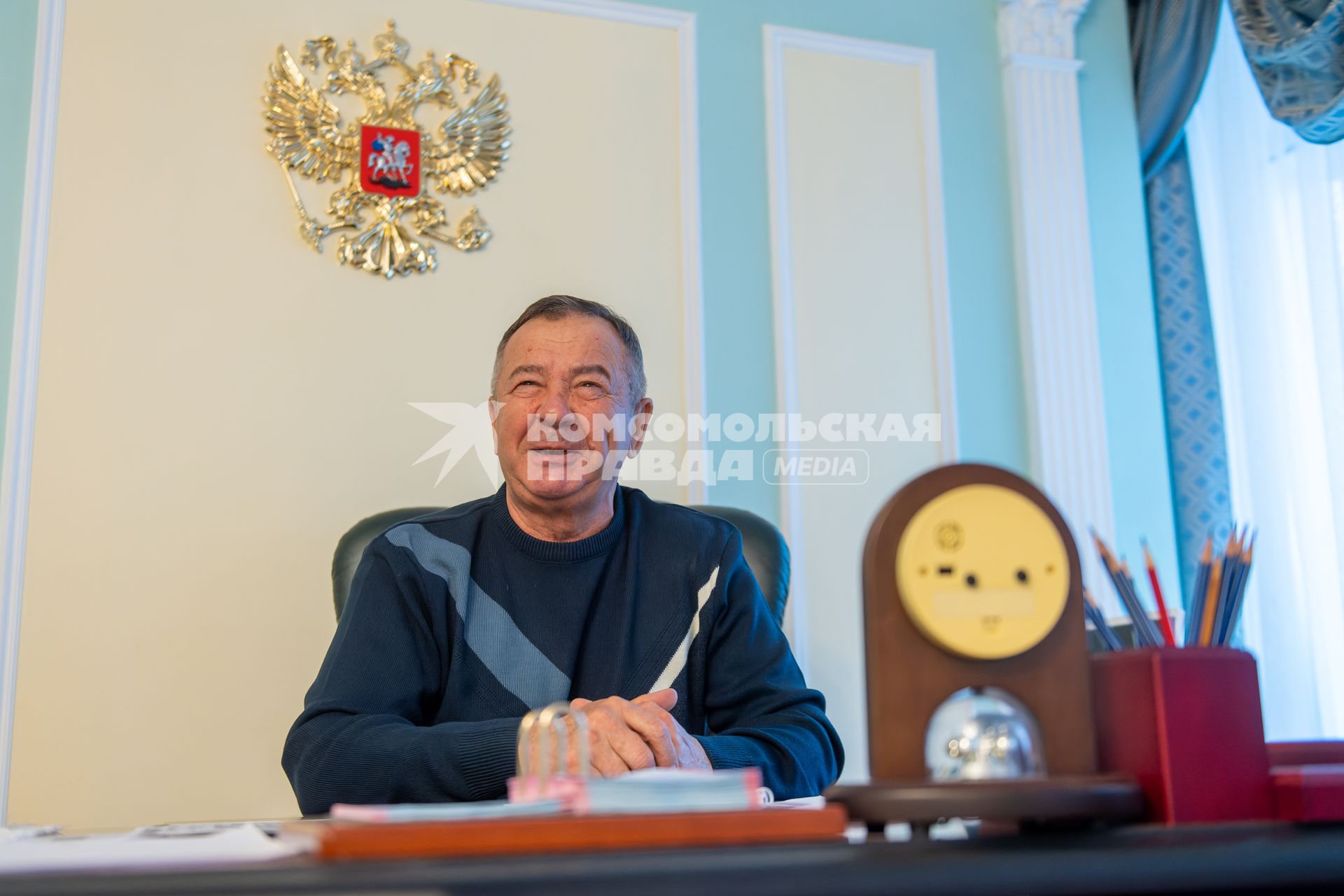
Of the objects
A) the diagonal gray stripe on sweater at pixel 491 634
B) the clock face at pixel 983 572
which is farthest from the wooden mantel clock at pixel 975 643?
the diagonal gray stripe on sweater at pixel 491 634

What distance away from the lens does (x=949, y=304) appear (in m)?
3.21

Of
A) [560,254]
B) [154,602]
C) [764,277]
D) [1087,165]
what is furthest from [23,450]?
[1087,165]

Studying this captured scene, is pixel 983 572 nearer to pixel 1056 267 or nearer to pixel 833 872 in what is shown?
pixel 833 872

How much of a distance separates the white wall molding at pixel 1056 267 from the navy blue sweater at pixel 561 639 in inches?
58.4

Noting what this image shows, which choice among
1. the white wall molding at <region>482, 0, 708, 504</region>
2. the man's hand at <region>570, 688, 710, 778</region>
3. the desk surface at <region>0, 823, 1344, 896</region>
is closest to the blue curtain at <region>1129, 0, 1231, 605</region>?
the white wall molding at <region>482, 0, 708, 504</region>

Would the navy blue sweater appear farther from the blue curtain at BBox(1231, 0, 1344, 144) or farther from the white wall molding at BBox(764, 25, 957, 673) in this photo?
the blue curtain at BBox(1231, 0, 1344, 144)

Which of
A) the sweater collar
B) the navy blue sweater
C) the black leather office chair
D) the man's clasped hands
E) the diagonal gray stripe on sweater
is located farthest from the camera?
the black leather office chair

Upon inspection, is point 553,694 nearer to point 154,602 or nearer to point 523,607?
point 523,607

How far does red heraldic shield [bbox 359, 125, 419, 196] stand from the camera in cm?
279

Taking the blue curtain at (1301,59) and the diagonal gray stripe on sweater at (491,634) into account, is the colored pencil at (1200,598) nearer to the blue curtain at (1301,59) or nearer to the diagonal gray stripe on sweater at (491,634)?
the diagonal gray stripe on sweater at (491,634)

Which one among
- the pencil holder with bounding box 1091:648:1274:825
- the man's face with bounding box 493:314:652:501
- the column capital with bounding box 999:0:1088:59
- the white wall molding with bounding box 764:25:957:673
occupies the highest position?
the column capital with bounding box 999:0:1088:59

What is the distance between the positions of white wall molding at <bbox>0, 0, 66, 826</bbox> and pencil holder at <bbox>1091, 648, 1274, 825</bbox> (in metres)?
2.30

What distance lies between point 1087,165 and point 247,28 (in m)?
2.30
